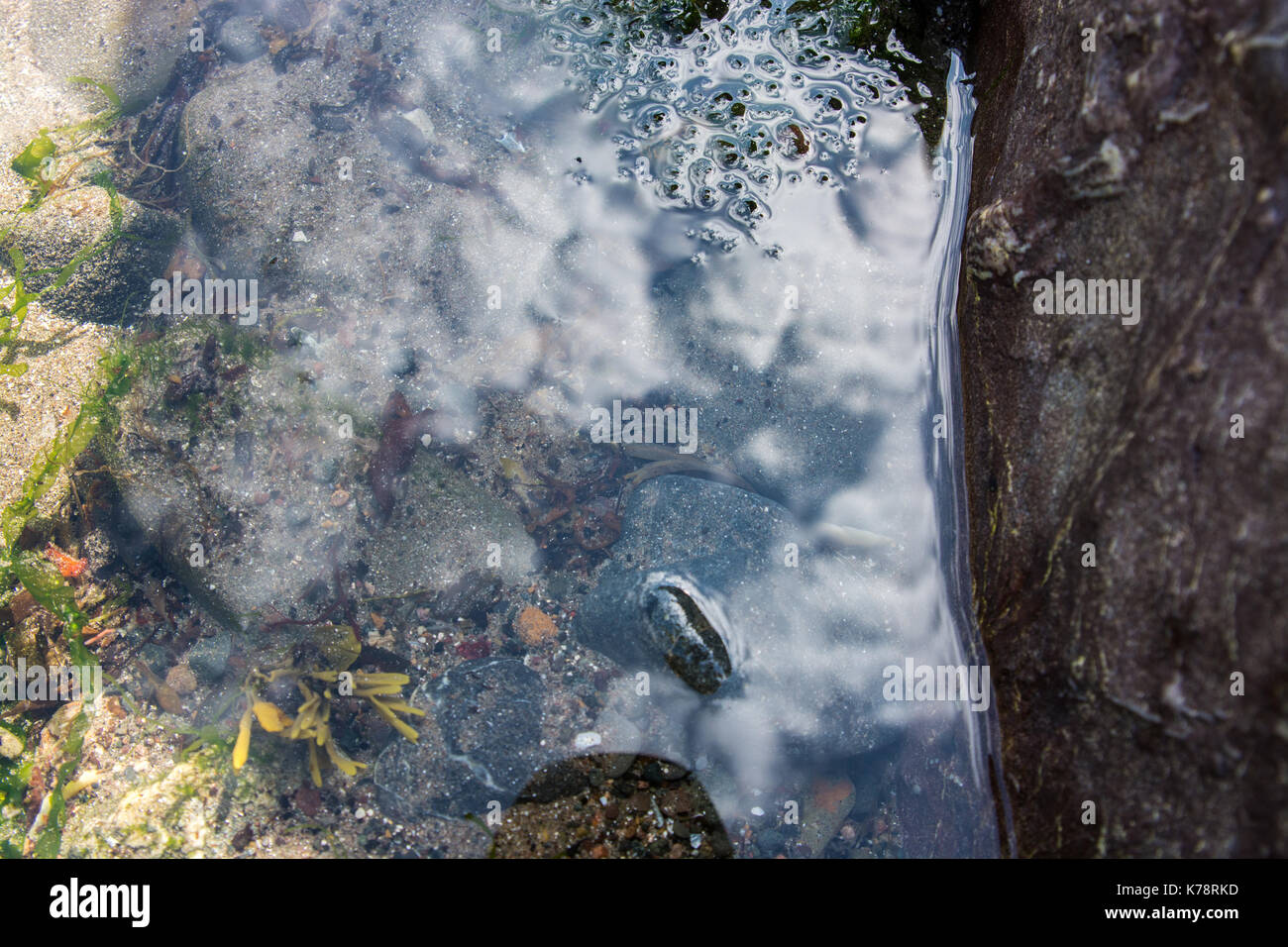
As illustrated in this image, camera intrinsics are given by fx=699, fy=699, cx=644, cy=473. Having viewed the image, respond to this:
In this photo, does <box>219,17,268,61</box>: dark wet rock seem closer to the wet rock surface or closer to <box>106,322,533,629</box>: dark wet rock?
the wet rock surface

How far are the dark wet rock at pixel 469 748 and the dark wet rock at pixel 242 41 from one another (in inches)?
165

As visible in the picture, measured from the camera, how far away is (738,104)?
3.82 meters

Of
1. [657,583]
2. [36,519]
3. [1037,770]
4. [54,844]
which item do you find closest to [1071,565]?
[1037,770]

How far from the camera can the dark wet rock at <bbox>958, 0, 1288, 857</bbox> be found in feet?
6.44

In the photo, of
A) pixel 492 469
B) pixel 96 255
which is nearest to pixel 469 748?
pixel 492 469

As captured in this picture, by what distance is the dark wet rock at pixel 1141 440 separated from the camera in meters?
1.96

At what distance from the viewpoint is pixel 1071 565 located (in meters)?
2.52

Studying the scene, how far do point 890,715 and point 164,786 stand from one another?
3.46 m

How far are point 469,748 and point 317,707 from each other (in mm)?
836

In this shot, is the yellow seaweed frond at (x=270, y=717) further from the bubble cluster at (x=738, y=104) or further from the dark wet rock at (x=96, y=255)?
the bubble cluster at (x=738, y=104)

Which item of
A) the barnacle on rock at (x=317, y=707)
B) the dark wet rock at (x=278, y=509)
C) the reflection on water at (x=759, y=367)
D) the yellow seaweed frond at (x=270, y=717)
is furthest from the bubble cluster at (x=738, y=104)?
the yellow seaweed frond at (x=270, y=717)

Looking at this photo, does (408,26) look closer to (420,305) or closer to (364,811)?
(420,305)

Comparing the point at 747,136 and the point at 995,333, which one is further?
the point at 747,136

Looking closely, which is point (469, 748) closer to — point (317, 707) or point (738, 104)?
point (317, 707)
